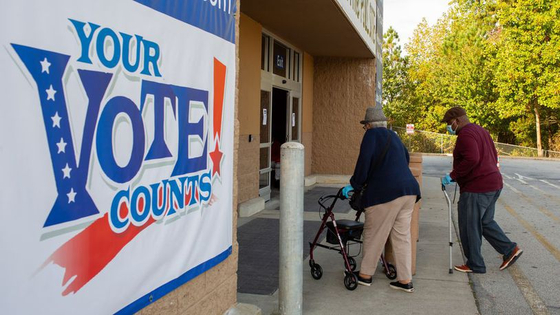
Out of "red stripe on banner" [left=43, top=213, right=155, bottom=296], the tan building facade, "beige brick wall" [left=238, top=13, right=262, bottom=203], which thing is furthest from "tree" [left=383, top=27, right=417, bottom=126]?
"red stripe on banner" [left=43, top=213, right=155, bottom=296]

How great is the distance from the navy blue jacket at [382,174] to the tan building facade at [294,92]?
130cm

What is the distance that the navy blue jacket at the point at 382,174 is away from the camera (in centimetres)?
543

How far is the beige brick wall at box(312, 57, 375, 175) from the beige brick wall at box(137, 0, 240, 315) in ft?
40.7

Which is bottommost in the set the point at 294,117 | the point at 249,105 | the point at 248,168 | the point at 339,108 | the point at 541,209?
the point at 541,209

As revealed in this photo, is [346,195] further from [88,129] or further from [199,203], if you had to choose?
[88,129]

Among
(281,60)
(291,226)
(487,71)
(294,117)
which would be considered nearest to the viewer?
(291,226)

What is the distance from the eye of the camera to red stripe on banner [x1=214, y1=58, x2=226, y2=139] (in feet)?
12.7

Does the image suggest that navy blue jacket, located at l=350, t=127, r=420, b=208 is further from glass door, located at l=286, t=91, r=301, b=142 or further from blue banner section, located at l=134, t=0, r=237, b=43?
glass door, located at l=286, t=91, r=301, b=142

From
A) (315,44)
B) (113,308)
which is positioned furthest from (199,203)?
(315,44)

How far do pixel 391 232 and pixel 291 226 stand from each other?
63.0 inches

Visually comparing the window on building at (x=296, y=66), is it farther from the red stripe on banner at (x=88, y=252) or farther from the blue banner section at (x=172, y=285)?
the red stripe on banner at (x=88, y=252)

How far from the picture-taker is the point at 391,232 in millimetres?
5656

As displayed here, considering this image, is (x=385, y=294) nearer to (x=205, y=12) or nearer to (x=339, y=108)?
(x=205, y=12)

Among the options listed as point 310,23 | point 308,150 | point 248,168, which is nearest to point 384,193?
point 248,168
